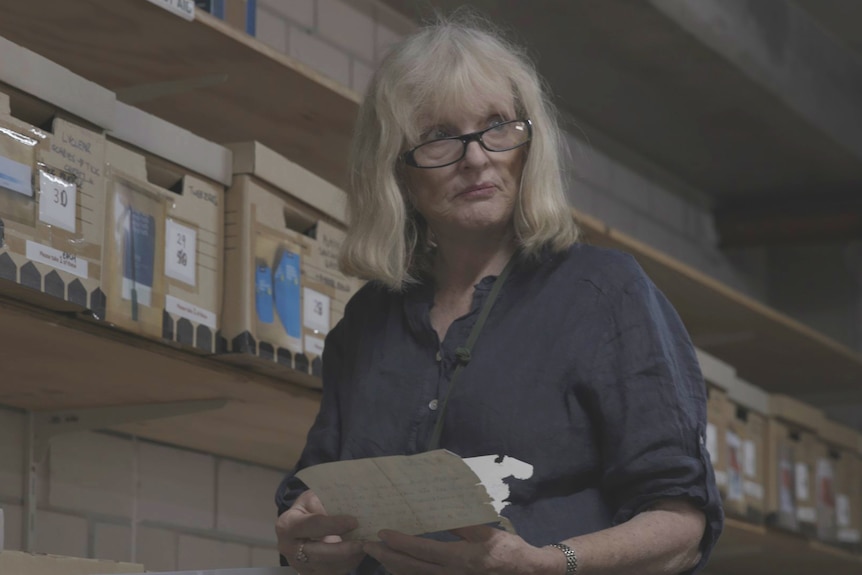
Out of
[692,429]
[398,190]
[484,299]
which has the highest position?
[398,190]

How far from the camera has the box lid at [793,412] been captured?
367 centimetres

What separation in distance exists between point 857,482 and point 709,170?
50.2 inches

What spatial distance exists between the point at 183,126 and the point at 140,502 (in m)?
0.66

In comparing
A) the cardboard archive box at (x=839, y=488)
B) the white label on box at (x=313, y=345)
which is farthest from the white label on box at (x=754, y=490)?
the white label on box at (x=313, y=345)

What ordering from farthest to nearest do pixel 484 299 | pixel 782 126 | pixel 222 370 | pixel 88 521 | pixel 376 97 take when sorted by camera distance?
pixel 782 126
pixel 88 521
pixel 222 370
pixel 376 97
pixel 484 299

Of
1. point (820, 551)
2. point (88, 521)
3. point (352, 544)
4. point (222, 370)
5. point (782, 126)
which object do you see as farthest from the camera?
point (782, 126)

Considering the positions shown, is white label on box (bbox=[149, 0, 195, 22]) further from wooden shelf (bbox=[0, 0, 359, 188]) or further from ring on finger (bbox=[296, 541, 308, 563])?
ring on finger (bbox=[296, 541, 308, 563])

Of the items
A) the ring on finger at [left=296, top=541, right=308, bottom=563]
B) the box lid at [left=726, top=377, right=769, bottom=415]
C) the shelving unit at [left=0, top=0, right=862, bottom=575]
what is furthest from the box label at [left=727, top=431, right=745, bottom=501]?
the ring on finger at [left=296, top=541, right=308, bottom=563]

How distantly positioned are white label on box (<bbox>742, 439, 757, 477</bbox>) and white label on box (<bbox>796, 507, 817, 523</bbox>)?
0.91ft

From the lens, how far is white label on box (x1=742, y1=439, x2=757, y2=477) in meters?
3.46

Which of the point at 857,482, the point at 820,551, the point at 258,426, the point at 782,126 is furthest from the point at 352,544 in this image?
the point at 782,126

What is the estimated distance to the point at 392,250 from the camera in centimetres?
153

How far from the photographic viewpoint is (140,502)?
95.3 inches

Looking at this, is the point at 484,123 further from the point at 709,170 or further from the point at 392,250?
the point at 709,170
